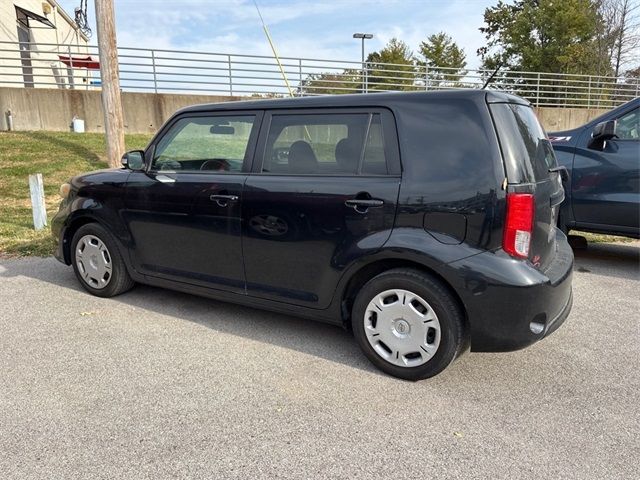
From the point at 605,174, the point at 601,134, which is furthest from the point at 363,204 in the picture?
the point at 605,174

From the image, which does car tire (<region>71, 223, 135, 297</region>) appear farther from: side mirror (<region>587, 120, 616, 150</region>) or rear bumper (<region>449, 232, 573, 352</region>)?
side mirror (<region>587, 120, 616, 150</region>)

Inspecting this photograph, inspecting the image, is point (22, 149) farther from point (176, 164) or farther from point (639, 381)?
point (639, 381)

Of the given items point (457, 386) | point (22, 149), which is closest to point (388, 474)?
point (457, 386)

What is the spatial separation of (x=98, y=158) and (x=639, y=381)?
35.5ft

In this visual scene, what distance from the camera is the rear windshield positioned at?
9.15 ft

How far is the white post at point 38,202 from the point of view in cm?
654

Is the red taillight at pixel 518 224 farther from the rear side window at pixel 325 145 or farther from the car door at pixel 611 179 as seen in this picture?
the car door at pixel 611 179

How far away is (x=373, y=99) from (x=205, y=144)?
1467 millimetres

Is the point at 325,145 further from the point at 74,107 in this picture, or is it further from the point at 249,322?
the point at 74,107

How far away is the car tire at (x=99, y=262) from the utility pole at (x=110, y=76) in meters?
5.27

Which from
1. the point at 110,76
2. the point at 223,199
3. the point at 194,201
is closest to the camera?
the point at 223,199

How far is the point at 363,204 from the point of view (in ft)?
9.98

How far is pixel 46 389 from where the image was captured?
295cm

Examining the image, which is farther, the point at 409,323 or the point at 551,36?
the point at 551,36
